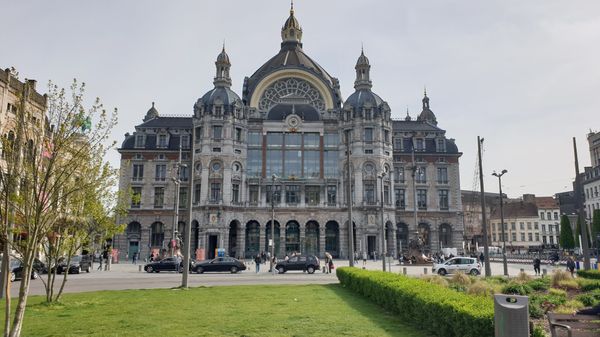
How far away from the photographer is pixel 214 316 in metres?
13.6

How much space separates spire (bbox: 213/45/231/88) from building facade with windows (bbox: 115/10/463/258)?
154 millimetres

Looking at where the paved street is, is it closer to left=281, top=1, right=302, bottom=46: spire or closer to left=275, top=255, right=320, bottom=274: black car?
left=275, top=255, right=320, bottom=274: black car

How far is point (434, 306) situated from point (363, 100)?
5625 centimetres

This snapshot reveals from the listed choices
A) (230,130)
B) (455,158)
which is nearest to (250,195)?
(230,130)

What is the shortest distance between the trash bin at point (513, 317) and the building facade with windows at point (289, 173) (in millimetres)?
51902

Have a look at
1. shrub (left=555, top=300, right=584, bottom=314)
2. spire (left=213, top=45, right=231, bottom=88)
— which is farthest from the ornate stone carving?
shrub (left=555, top=300, right=584, bottom=314)

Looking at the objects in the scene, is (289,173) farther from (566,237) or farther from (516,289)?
(516,289)

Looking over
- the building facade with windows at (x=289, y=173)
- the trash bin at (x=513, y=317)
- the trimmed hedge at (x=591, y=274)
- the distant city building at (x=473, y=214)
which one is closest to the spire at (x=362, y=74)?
the building facade with windows at (x=289, y=173)

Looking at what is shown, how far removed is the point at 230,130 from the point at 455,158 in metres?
35.8

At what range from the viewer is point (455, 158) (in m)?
69.9

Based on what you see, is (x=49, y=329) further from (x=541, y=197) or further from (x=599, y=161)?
(x=541, y=197)

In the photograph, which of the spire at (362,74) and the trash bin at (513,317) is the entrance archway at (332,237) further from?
the trash bin at (513,317)

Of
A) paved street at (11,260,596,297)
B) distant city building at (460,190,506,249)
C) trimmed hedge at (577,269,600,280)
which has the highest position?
distant city building at (460,190,506,249)

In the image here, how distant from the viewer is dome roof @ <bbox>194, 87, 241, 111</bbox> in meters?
63.0
